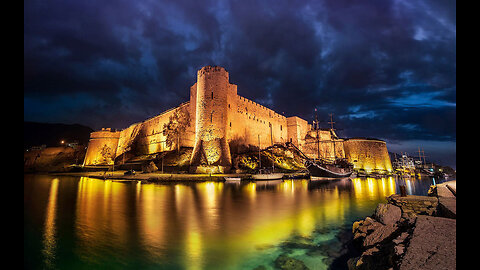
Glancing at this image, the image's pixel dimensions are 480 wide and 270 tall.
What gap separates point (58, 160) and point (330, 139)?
4178cm

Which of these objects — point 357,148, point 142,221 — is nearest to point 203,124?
point 142,221

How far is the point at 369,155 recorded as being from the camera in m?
32.2

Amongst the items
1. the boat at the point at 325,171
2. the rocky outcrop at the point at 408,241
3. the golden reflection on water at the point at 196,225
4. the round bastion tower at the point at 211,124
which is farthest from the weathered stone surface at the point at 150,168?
the rocky outcrop at the point at 408,241

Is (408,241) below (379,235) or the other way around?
the other way around

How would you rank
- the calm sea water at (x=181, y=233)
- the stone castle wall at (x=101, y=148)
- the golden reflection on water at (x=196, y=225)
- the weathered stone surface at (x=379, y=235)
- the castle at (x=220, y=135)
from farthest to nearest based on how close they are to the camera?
the stone castle wall at (x=101, y=148) < the castle at (x=220, y=135) < the golden reflection on water at (x=196, y=225) < the calm sea water at (x=181, y=233) < the weathered stone surface at (x=379, y=235)

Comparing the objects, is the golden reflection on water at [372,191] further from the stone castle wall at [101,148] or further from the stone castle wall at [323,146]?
the stone castle wall at [101,148]

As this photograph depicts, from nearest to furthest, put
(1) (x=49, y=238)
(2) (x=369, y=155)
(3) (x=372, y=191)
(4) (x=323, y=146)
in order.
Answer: (1) (x=49, y=238) < (3) (x=372, y=191) < (2) (x=369, y=155) < (4) (x=323, y=146)

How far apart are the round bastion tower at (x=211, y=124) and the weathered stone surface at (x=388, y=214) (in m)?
13.5

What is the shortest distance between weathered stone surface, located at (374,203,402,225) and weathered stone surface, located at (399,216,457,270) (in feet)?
3.98

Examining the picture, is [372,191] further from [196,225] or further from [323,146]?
[323,146]

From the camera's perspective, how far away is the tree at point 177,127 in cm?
2308

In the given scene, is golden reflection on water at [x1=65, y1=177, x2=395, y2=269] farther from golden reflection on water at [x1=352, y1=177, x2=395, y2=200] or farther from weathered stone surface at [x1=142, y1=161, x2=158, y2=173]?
weathered stone surface at [x1=142, y1=161, x2=158, y2=173]

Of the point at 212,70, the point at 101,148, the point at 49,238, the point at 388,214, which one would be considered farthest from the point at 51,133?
the point at 388,214

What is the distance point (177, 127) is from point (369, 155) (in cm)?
2745
